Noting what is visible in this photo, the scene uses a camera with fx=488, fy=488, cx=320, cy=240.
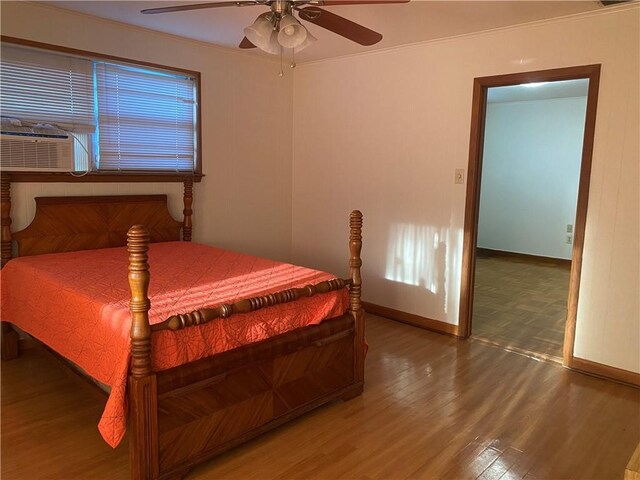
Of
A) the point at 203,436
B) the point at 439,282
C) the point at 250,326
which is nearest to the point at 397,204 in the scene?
the point at 439,282

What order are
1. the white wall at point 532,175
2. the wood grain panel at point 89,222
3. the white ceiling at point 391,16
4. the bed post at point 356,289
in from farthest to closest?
1. the white wall at point 532,175
2. the wood grain panel at point 89,222
3. the white ceiling at point 391,16
4. the bed post at point 356,289

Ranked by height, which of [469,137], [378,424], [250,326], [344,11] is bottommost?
[378,424]

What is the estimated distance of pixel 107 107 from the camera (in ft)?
11.9

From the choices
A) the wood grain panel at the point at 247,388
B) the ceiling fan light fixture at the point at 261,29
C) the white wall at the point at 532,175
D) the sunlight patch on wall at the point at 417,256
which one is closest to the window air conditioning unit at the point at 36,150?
the ceiling fan light fixture at the point at 261,29

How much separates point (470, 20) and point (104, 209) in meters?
2.94

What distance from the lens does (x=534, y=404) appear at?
284 centimetres

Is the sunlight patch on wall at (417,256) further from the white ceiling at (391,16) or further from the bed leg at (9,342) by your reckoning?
the bed leg at (9,342)

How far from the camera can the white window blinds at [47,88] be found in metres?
3.17

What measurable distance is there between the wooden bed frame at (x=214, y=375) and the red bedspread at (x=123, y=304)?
56 millimetres

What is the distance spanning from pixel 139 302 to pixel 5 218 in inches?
76.6

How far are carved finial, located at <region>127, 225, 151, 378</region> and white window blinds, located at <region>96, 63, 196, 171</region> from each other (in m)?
2.11

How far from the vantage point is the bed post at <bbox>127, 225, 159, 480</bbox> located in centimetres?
186

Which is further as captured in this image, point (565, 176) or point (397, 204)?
point (565, 176)

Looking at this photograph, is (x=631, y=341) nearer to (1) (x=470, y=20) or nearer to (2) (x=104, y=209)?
(1) (x=470, y=20)
